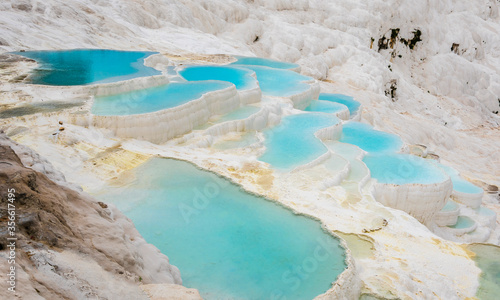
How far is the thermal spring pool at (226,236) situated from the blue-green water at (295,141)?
2032 mm

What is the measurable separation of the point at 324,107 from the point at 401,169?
4838mm

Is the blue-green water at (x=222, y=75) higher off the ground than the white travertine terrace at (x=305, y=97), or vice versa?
the blue-green water at (x=222, y=75)

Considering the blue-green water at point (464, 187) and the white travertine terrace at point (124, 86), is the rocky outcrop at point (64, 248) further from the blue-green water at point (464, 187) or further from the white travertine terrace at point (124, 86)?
the blue-green water at point (464, 187)

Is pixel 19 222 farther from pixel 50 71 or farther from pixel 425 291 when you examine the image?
pixel 50 71

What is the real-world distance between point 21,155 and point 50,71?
7.28 meters

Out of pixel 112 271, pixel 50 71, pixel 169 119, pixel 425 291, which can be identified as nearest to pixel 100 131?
pixel 169 119

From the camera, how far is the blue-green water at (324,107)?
12.6m


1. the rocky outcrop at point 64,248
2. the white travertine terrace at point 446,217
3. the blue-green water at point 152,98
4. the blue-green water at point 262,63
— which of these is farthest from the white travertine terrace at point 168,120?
the blue-green water at point 262,63

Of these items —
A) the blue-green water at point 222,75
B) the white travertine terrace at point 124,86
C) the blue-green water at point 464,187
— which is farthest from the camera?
the blue-green water at point 222,75

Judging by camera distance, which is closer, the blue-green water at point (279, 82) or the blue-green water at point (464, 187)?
the blue-green water at point (464, 187)

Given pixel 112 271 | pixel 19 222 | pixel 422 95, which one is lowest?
pixel 422 95

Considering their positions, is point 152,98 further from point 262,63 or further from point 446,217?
point 262,63

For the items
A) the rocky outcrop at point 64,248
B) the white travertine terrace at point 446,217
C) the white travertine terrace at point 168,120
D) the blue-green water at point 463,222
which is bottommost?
the blue-green water at point 463,222

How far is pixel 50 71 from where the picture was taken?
31.1 ft
